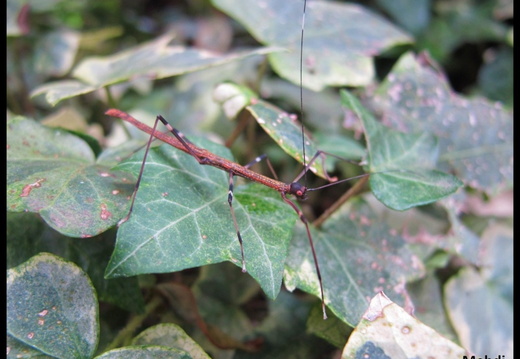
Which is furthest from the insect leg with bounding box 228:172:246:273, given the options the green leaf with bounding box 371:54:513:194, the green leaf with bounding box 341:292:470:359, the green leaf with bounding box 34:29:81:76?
the green leaf with bounding box 34:29:81:76


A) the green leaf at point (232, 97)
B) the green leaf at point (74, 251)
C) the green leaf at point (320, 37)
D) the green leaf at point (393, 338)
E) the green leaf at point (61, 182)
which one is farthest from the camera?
the green leaf at point (320, 37)

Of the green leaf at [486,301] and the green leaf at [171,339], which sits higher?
the green leaf at [171,339]

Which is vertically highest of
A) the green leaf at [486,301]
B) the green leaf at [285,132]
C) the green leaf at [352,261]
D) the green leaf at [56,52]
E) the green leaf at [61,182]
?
the green leaf at [285,132]

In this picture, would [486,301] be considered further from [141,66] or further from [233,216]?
[141,66]

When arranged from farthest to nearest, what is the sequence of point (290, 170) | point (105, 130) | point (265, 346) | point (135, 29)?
1. point (135, 29)
2. point (105, 130)
3. point (290, 170)
4. point (265, 346)

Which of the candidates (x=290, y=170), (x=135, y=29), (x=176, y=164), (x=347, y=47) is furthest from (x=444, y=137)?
(x=135, y=29)

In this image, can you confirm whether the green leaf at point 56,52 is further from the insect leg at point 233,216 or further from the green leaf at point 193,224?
the insect leg at point 233,216

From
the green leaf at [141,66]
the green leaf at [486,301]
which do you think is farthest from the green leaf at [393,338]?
the green leaf at [141,66]

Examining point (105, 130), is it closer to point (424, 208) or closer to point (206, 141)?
point (206, 141)
